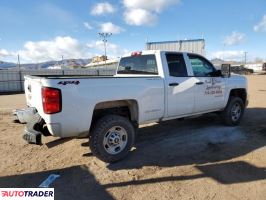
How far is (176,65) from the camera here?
19.5 ft

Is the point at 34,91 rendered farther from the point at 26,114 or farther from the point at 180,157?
the point at 180,157

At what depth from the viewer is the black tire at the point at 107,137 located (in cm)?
473

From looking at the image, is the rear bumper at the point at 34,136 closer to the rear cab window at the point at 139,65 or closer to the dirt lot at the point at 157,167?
the dirt lot at the point at 157,167

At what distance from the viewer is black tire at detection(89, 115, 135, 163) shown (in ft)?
15.5

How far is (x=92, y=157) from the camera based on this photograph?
5262 millimetres

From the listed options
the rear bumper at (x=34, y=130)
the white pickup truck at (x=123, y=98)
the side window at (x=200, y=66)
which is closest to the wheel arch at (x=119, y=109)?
the white pickup truck at (x=123, y=98)

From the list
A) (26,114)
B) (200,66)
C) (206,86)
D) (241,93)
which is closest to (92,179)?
(26,114)

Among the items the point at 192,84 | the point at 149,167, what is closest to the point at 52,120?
the point at 149,167

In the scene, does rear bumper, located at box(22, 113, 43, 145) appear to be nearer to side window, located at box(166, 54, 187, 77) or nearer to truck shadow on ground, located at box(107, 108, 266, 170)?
truck shadow on ground, located at box(107, 108, 266, 170)

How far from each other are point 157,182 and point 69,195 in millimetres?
1280

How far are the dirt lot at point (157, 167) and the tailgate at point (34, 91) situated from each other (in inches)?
29.5

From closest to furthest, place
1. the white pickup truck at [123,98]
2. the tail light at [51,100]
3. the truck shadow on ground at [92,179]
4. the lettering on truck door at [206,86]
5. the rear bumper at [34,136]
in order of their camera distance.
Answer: the truck shadow on ground at [92,179], the tail light at [51,100], the white pickup truck at [123,98], the rear bumper at [34,136], the lettering on truck door at [206,86]

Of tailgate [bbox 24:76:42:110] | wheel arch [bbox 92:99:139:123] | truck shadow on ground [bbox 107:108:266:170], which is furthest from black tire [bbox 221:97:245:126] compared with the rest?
tailgate [bbox 24:76:42:110]

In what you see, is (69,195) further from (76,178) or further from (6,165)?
(6,165)
